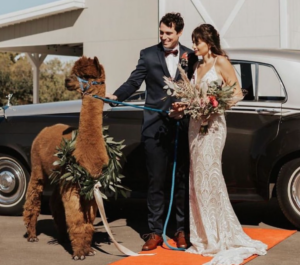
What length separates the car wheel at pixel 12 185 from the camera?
9000mm

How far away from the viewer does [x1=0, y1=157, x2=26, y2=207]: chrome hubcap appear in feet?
29.6

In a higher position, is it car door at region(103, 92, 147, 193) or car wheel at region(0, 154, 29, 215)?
car door at region(103, 92, 147, 193)

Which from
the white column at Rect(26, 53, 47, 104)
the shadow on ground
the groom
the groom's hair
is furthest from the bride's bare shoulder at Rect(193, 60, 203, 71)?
the white column at Rect(26, 53, 47, 104)

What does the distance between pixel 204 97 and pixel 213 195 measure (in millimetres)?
965

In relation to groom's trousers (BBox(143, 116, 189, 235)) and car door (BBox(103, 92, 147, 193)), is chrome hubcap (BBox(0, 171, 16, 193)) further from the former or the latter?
groom's trousers (BBox(143, 116, 189, 235))

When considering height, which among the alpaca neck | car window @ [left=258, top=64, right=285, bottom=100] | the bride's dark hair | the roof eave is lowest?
the alpaca neck

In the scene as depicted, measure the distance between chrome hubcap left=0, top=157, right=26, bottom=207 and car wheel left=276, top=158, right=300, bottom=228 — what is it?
327 centimetres

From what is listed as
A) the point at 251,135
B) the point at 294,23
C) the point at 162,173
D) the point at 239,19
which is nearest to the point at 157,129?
the point at 162,173

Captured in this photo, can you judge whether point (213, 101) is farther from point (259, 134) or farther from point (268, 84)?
→ point (268, 84)

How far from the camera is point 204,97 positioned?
253 inches

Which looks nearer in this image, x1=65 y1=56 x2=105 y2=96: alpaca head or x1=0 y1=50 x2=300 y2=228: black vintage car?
x1=65 y1=56 x2=105 y2=96: alpaca head

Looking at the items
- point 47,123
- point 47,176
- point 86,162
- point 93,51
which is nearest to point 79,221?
point 86,162

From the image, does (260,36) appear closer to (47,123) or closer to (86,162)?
(47,123)

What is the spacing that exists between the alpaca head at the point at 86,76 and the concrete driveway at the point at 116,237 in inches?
62.6
